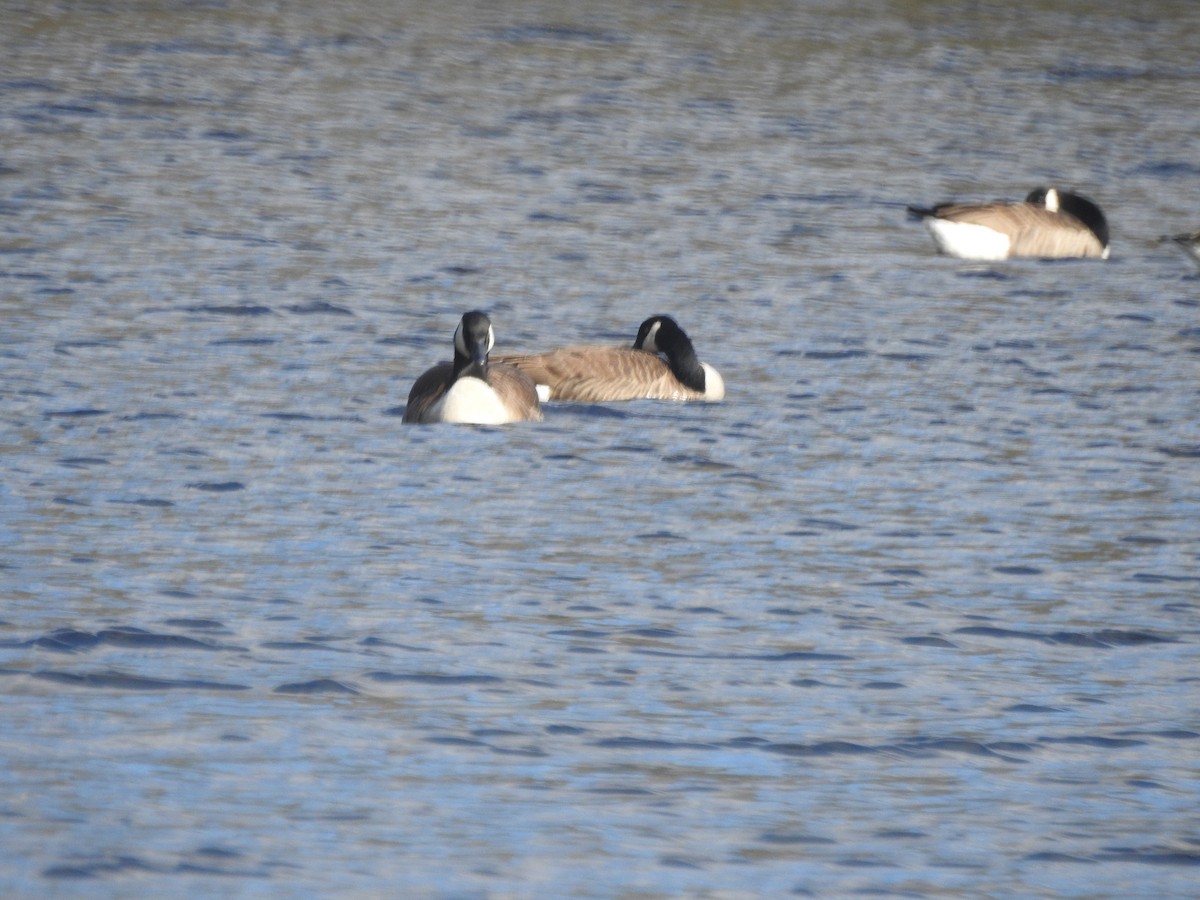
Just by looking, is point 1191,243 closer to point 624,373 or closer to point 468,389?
point 624,373

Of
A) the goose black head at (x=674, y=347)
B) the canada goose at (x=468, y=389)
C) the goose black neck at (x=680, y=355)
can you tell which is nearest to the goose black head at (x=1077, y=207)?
the goose black head at (x=674, y=347)

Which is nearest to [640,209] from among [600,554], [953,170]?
[953,170]

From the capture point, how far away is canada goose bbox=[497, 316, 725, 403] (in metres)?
14.8

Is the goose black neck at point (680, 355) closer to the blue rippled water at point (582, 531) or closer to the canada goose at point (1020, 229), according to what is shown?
the blue rippled water at point (582, 531)

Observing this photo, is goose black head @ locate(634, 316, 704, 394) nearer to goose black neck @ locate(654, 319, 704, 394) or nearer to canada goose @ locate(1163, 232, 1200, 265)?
goose black neck @ locate(654, 319, 704, 394)

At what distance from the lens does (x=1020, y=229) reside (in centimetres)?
2112

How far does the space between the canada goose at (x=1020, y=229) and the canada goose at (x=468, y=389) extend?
7.67m

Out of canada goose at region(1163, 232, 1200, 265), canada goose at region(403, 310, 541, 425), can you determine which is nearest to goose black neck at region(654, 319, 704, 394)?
canada goose at region(403, 310, 541, 425)

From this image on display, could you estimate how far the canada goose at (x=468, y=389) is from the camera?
44.4 feet

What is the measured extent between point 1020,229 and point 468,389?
9083 mm

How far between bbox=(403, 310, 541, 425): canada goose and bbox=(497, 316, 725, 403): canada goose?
81 centimetres

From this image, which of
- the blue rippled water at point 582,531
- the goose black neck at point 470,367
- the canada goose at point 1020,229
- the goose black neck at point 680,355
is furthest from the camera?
the canada goose at point 1020,229

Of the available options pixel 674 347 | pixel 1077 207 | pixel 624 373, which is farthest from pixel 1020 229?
pixel 624 373

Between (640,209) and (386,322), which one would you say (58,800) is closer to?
(386,322)
